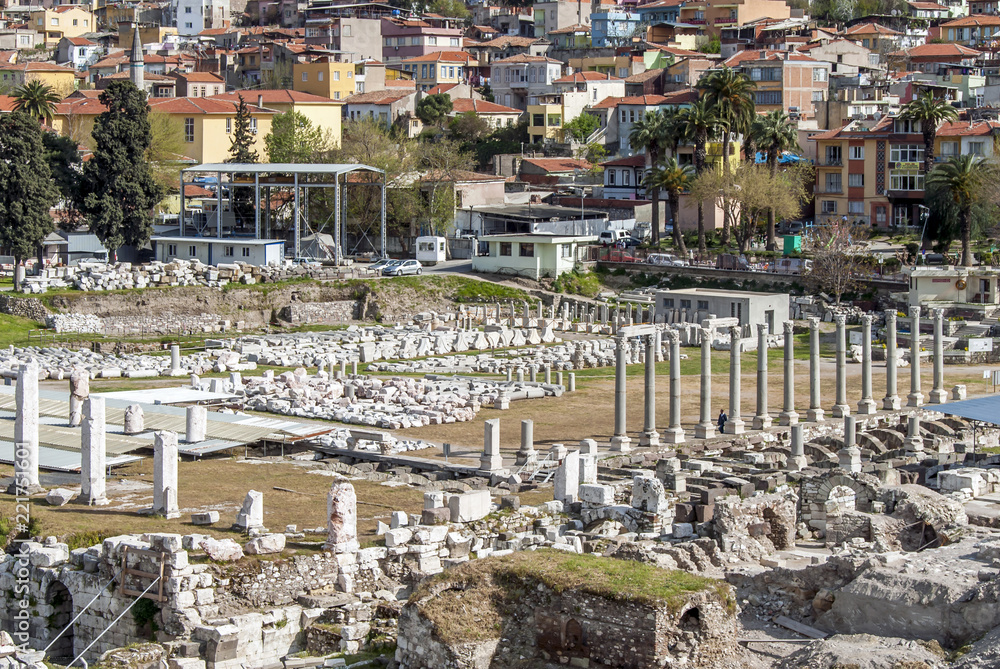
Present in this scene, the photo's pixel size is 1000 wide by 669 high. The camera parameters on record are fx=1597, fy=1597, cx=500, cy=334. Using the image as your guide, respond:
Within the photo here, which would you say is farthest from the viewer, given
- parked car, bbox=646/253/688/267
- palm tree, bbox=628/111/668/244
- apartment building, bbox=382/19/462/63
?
apartment building, bbox=382/19/462/63

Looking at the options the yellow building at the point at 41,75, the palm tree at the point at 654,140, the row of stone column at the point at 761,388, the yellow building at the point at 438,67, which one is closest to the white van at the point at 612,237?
the palm tree at the point at 654,140

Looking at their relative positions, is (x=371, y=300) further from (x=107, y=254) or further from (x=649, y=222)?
(x=649, y=222)

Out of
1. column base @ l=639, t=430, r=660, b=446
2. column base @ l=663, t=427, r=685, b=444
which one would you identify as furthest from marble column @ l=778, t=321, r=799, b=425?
column base @ l=639, t=430, r=660, b=446

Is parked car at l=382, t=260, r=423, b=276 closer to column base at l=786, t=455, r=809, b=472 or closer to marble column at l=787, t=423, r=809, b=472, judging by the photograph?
marble column at l=787, t=423, r=809, b=472

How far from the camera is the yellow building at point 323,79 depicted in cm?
13912

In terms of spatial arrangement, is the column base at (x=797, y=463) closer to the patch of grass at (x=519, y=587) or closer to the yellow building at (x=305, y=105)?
the patch of grass at (x=519, y=587)

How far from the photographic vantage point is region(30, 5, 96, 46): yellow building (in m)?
176

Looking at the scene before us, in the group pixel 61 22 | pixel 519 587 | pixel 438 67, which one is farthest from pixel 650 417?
pixel 61 22

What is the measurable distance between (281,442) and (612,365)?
91.9 ft

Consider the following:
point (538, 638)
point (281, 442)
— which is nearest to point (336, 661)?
point (538, 638)

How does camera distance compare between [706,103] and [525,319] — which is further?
[706,103]

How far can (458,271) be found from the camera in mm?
92812

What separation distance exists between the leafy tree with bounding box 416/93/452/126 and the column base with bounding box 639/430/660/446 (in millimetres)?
85096

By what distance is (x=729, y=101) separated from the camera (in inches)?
3799
